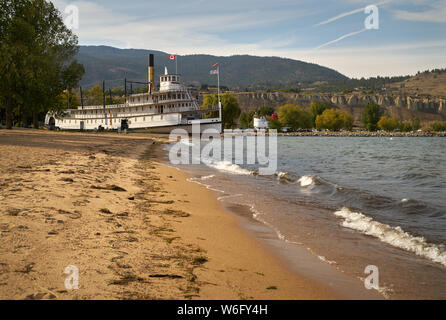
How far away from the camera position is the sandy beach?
4207 mm

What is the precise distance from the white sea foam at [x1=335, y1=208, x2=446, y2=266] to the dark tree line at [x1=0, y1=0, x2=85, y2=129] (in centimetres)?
3587

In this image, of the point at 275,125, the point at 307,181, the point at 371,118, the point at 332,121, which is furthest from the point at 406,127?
the point at 307,181

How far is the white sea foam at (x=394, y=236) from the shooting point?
23.1ft

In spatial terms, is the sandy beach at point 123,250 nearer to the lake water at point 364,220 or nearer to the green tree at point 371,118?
the lake water at point 364,220

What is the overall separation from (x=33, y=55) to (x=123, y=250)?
37.3 metres

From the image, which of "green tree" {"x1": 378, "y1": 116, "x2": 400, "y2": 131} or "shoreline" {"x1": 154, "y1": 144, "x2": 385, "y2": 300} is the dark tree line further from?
"green tree" {"x1": 378, "y1": 116, "x2": 400, "y2": 131}

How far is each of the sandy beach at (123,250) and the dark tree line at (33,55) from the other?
3071 centimetres

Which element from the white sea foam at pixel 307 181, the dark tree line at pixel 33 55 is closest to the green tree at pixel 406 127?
the dark tree line at pixel 33 55

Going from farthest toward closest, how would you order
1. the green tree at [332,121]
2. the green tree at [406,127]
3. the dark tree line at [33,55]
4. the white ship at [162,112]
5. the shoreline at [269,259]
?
the green tree at [332,121], the green tree at [406,127], the white ship at [162,112], the dark tree line at [33,55], the shoreline at [269,259]

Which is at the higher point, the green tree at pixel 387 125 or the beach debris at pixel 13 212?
the green tree at pixel 387 125

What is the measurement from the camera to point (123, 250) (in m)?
5.56

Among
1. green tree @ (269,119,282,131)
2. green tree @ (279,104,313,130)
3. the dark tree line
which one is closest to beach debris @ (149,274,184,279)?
the dark tree line

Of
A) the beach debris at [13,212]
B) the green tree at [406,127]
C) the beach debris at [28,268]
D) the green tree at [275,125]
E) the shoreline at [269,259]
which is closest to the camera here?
the beach debris at [28,268]
